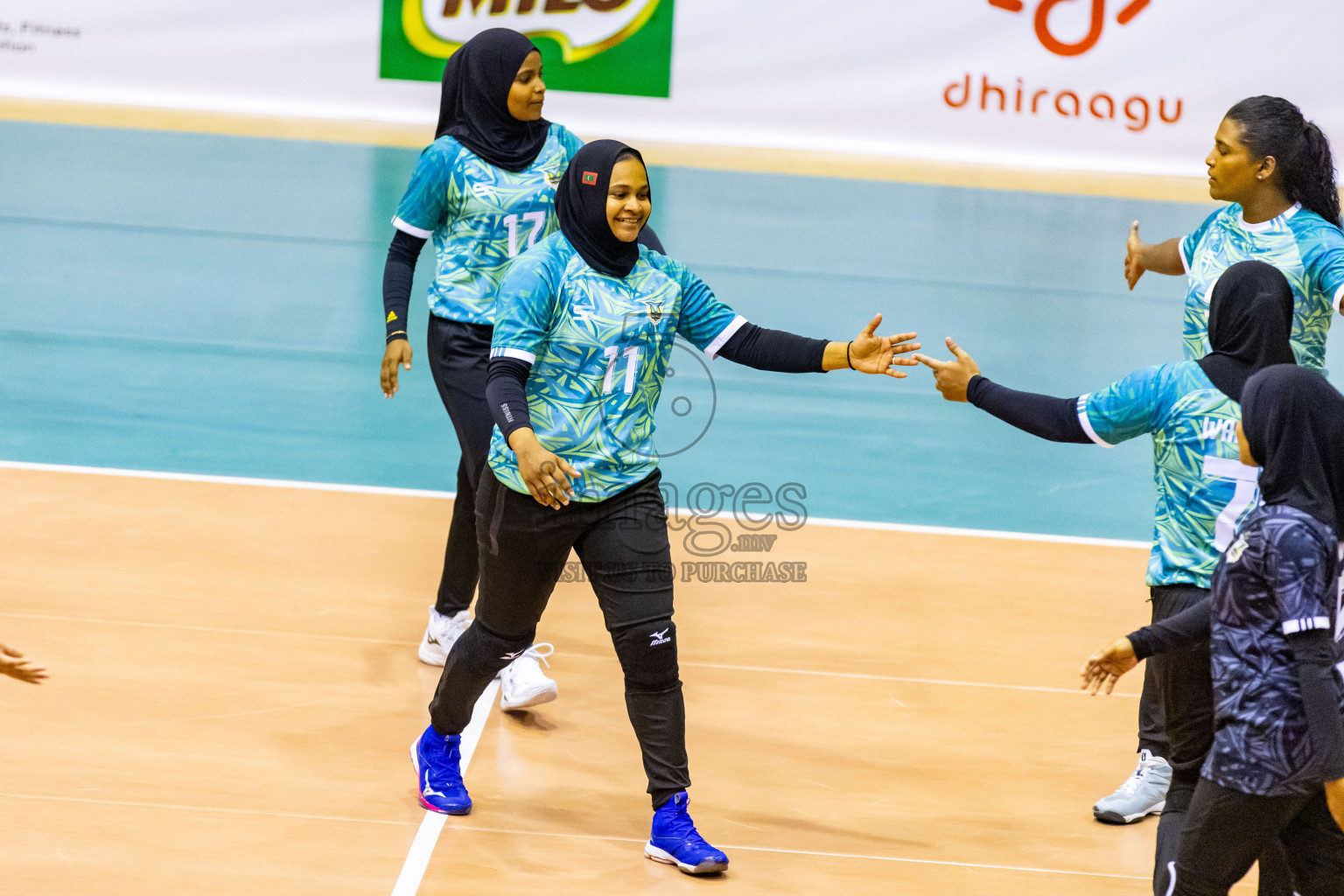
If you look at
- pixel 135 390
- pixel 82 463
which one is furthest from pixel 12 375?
pixel 82 463

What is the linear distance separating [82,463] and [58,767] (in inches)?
122

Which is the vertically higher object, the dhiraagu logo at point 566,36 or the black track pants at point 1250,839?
the dhiraagu logo at point 566,36

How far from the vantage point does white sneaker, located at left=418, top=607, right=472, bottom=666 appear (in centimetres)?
547

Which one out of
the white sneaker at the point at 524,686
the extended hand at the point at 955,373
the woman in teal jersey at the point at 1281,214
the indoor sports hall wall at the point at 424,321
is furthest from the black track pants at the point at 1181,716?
the indoor sports hall wall at the point at 424,321

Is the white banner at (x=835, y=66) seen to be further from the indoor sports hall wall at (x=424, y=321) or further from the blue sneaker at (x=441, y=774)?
the blue sneaker at (x=441, y=774)

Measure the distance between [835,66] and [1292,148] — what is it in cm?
1168

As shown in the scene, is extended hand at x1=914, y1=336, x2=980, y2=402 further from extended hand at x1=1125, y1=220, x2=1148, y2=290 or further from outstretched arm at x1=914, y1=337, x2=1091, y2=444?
extended hand at x1=1125, y1=220, x2=1148, y2=290

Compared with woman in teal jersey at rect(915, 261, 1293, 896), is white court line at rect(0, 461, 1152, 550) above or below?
below

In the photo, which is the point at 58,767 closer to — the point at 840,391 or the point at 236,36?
the point at 840,391

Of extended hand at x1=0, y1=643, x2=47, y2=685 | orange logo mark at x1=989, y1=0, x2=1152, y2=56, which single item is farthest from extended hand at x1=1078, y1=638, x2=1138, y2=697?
orange logo mark at x1=989, y1=0, x2=1152, y2=56

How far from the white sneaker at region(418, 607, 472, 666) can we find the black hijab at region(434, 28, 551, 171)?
1.63 m

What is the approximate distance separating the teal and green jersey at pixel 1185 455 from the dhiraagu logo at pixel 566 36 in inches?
497

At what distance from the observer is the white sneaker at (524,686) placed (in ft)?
16.9

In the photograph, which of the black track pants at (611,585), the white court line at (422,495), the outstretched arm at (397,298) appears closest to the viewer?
the black track pants at (611,585)
